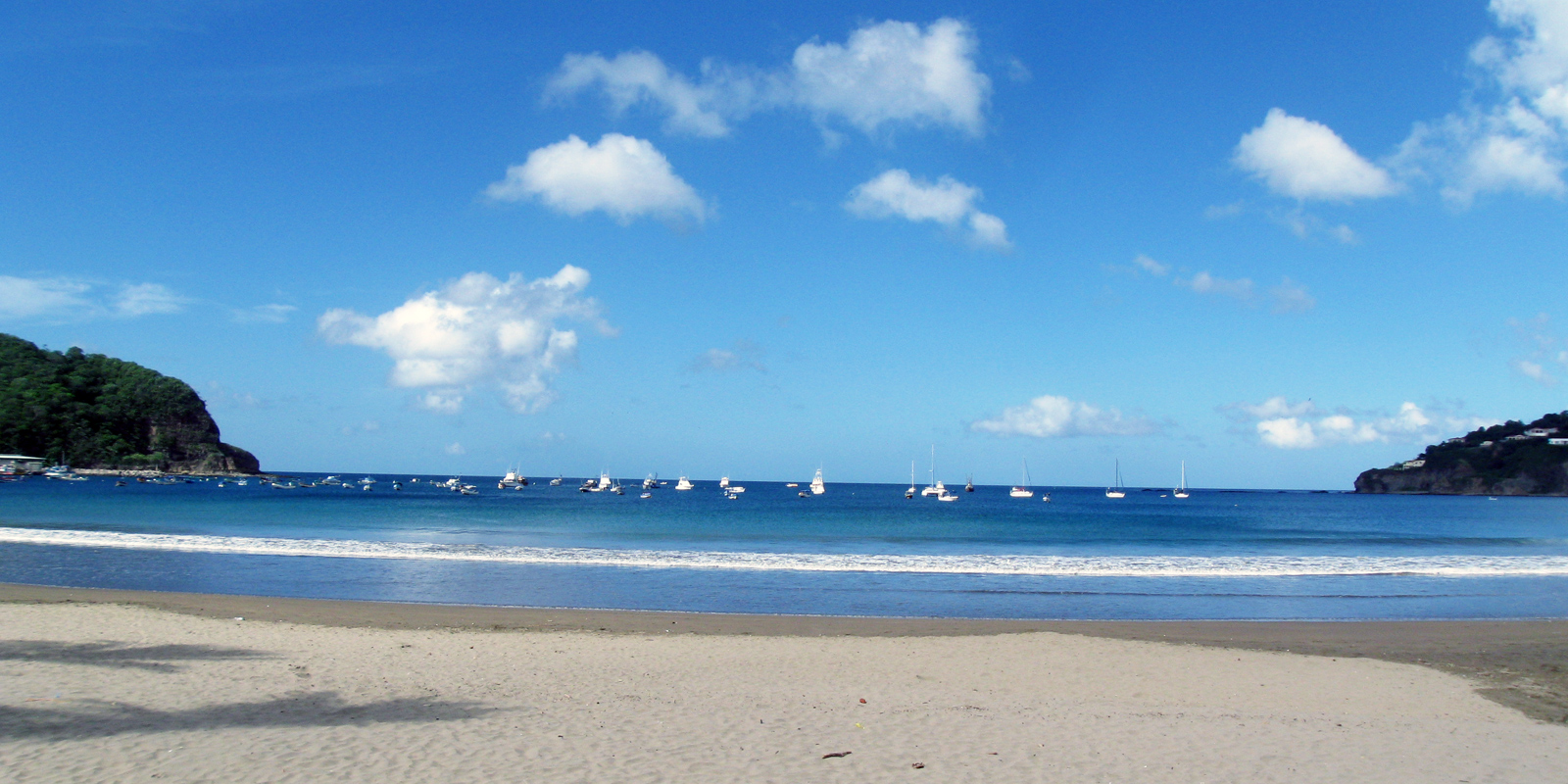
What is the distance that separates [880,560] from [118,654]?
→ 2107cm

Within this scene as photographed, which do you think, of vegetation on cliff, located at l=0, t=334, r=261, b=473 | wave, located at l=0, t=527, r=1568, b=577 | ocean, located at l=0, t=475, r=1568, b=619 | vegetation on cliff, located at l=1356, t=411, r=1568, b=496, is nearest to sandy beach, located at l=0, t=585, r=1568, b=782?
ocean, located at l=0, t=475, r=1568, b=619

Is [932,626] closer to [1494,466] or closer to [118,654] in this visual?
[118,654]

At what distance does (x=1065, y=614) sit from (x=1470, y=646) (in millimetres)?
6593

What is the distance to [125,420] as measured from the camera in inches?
5605

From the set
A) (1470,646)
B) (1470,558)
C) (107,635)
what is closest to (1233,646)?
(1470,646)

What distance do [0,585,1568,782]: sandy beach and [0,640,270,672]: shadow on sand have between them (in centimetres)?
8

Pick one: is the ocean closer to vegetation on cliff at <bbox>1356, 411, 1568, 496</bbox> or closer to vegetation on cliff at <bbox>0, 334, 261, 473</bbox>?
vegetation on cliff at <bbox>0, 334, 261, 473</bbox>

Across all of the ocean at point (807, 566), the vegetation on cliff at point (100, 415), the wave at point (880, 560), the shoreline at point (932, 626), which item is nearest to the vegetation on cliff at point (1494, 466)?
the ocean at point (807, 566)

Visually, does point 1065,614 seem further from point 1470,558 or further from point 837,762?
point 1470,558

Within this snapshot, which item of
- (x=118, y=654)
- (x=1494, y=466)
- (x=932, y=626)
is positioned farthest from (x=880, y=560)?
(x=1494, y=466)

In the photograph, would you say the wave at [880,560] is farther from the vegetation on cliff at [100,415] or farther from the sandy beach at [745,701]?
the vegetation on cliff at [100,415]

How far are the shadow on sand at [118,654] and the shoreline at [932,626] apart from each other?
8.91 feet

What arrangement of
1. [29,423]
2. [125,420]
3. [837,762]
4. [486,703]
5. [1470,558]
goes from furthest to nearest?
[125,420] < [29,423] < [1470,558] < [486,703] < [837,762]

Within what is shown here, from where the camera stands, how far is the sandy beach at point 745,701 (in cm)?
744
